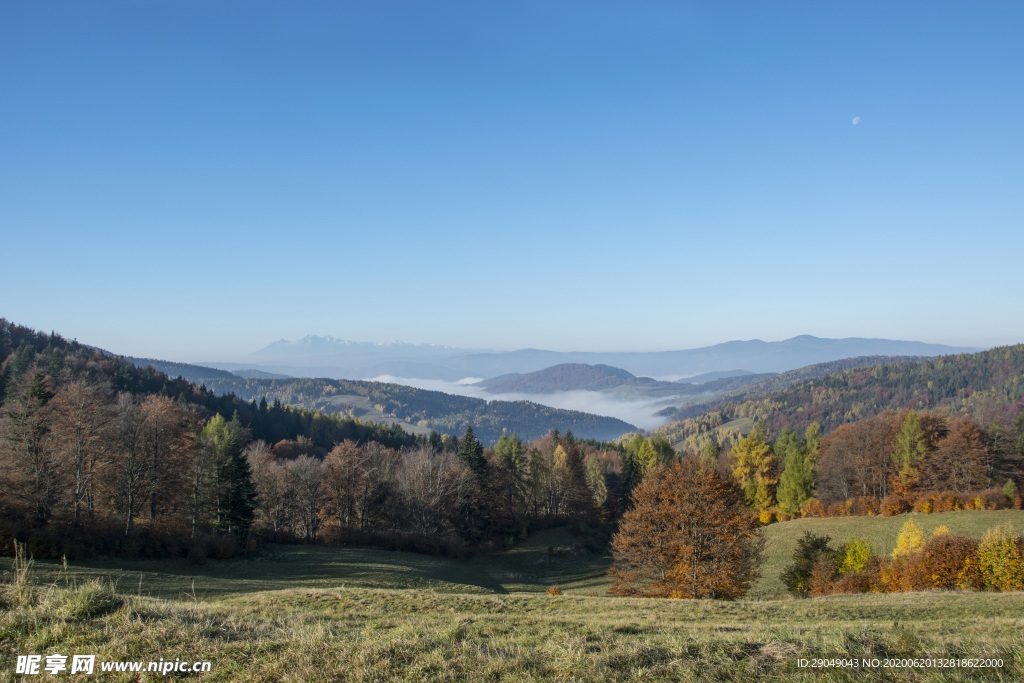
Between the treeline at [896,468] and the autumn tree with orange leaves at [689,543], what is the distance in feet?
134

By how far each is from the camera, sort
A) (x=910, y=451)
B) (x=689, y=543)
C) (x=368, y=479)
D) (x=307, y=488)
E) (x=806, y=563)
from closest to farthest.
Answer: (x=689, y=543) < (x=806, y=563) < (x=368, y=479) < (x=307, y=488) < (x=910, y=451)

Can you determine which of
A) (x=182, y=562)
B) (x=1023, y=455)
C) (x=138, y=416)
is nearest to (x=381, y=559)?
(x=182, y=562)

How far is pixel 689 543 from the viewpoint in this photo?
97.2 feet

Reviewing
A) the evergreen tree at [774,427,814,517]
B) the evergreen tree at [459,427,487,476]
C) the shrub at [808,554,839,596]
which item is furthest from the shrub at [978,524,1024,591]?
the evergreen tree at [459,427,487,476]

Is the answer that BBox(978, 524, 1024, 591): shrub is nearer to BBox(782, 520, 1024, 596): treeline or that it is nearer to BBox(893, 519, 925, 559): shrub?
BBox(782, 520, 1024, 596): treeline

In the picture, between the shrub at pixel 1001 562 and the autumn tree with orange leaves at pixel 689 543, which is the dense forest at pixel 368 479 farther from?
the shrub at pixel 1001 562

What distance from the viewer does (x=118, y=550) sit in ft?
93.7

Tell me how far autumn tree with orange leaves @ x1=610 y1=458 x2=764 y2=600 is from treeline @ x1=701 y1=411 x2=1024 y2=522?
134ft

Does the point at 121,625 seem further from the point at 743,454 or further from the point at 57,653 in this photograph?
the point at 743,454

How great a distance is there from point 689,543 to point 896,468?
5650 cm

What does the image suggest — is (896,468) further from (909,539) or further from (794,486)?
(909,539)

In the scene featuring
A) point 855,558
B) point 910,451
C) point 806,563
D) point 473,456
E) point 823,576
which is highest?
point 910,451

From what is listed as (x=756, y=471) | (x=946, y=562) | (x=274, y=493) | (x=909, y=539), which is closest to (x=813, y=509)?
(x=756, y=471)

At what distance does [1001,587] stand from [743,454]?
5880cm
